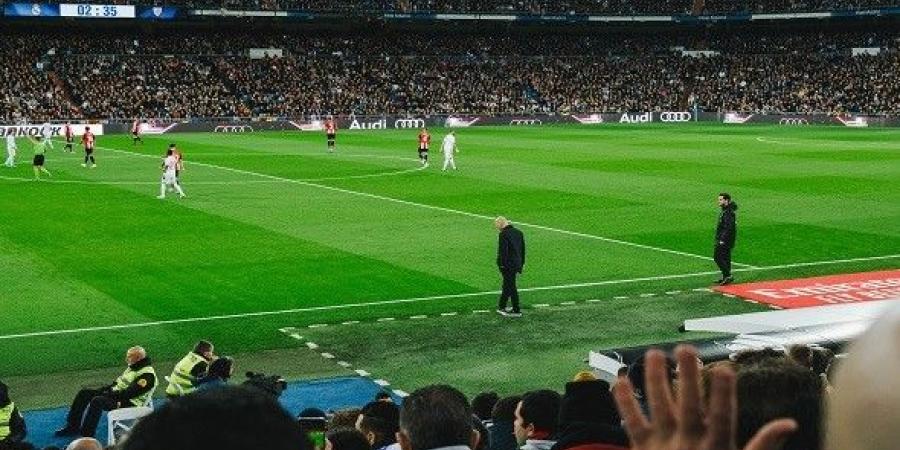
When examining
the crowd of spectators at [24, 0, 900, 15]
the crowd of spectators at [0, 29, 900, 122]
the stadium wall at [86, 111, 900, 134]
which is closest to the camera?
the stadium wall at [86, 111, 900, 134]

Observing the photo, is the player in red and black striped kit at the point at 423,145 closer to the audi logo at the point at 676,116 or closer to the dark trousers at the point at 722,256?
the dark trousers at the point at 722,256

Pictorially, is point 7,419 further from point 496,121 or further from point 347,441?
point 496,121

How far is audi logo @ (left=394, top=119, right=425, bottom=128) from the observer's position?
83.1 meters

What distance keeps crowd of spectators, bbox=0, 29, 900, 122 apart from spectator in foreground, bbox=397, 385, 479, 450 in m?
72.3

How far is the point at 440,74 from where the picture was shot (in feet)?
317

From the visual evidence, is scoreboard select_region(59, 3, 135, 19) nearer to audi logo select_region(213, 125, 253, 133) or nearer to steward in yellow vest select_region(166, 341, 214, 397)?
audi logo select_region(213, 125, 253, 133)

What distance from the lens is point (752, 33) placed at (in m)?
108

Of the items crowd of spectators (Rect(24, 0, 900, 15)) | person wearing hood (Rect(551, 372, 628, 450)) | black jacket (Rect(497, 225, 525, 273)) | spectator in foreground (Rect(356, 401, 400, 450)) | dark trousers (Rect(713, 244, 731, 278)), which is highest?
crowd of spectators (Rect(24, 0, 900, 15))

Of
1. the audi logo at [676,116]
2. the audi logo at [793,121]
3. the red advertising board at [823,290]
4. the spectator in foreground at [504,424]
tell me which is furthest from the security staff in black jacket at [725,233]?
the audi logo at [676,116]

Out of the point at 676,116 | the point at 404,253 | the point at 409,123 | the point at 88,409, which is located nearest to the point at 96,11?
the point at 409,123

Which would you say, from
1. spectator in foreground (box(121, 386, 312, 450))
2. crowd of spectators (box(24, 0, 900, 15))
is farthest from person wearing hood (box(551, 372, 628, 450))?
crowd of spectators (box(24, 0, 900, 15))

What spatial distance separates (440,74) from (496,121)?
11.8 meters

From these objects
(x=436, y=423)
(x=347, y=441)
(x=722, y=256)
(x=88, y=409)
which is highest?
(x=436, y=423)

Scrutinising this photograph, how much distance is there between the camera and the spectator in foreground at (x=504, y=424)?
923 cm
